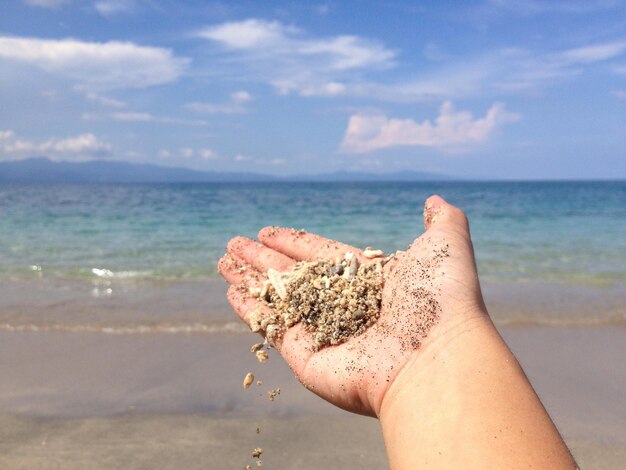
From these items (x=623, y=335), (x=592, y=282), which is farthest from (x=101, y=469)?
(x=592, y=282)

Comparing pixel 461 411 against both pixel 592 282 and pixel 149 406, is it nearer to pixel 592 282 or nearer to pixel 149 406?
pixel 149 406

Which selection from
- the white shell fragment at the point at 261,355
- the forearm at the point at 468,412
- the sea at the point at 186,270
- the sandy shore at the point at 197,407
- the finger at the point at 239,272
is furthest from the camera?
the sea at the point at 186,270

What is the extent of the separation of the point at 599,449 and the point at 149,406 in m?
3.28

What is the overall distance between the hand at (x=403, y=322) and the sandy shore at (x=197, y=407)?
4.39 feet

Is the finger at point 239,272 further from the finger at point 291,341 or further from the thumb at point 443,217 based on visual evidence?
the thumb at point 443,217

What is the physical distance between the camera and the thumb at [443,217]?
2.85 metres

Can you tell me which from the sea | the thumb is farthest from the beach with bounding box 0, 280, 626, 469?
the thumb

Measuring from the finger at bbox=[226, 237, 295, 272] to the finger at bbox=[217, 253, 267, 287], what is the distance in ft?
0.11

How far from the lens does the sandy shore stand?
3.73 m

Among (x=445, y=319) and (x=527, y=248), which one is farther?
(x=527, y=248)

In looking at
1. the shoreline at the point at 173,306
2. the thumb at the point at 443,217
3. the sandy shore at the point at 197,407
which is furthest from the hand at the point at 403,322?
the shoreline at the point at 173,306

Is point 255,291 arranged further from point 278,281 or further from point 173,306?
point 173,306

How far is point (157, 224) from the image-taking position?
19062 millimetres

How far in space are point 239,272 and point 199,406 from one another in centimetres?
152
